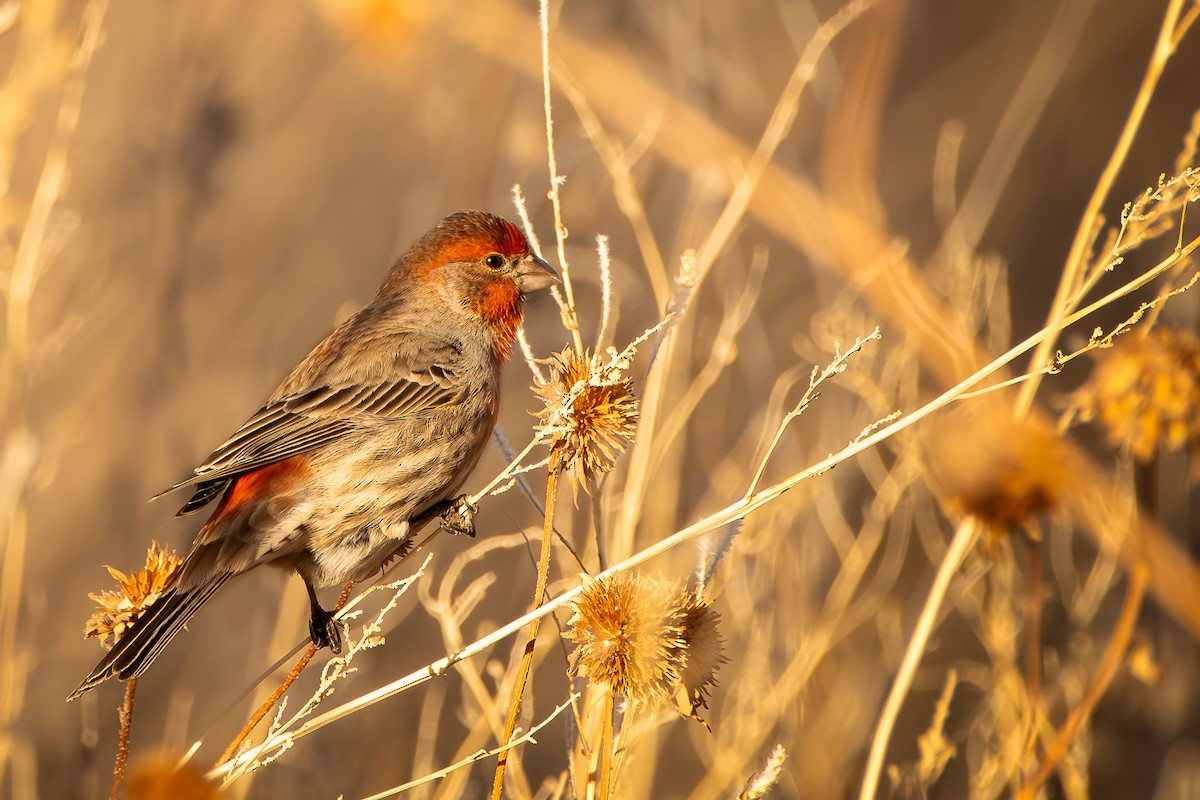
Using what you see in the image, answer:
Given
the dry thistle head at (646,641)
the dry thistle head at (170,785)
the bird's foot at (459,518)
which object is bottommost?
the dry thistle head at (646,641)

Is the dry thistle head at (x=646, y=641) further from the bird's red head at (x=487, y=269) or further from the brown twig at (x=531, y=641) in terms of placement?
the bird's red head at (x=487, y=269)

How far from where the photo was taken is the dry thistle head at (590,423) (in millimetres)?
2326

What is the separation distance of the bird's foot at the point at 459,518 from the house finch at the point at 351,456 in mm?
32

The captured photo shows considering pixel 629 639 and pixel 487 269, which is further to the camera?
pixel 487 269

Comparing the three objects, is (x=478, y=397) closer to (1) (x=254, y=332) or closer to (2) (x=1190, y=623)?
(2) (x=1190, y=623)

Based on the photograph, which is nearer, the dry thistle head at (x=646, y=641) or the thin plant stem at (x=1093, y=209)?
the dry thistle head at (x=646, y=641)

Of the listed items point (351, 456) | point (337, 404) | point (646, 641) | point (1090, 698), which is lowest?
point (1090, 698)

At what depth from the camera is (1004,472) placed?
3.09 m

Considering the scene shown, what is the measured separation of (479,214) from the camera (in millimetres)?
4344

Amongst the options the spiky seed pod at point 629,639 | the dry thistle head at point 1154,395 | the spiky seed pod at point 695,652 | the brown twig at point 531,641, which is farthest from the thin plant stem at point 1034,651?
the brown twig at point 531,641

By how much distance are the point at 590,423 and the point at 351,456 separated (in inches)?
66.3

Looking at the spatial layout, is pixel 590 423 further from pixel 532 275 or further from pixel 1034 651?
pixel 532 275

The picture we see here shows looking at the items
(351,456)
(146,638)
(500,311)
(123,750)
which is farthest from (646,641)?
(500,311)

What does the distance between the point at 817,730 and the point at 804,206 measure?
229 cm
